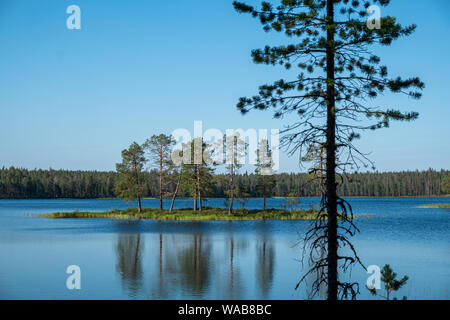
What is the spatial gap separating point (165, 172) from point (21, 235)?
25.6m

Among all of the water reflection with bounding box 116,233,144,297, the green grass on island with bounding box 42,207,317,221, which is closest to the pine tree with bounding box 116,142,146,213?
the green grass on island with bounding box 42,207,317,221

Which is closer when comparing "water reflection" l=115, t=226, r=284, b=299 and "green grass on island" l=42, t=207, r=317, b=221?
"water reflection" l=115, t=226, r=284, b=299

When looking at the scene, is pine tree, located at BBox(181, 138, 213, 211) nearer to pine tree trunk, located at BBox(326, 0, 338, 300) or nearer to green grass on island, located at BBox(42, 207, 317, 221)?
green grass on island, located at BBox(42, 207, 317, 221)

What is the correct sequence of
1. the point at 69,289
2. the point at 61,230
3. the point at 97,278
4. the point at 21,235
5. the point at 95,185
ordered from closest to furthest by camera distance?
the point at 69,289 < the point at 97,278 < the point at 21,235 < the point at 61,230 < the point at 95,185

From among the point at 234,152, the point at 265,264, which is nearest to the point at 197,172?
the point at 234,152

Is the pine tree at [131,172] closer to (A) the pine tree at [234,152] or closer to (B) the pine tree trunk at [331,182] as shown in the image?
(A) the pine tree at [234,152]

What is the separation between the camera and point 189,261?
30.2 metres

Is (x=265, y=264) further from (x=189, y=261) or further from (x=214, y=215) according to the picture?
(x=214, y=215)

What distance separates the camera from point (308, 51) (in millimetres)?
12094

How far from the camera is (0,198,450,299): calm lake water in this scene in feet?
70.7

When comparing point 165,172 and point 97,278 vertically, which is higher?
point 165,172

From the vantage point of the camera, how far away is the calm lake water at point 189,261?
70.7ft
